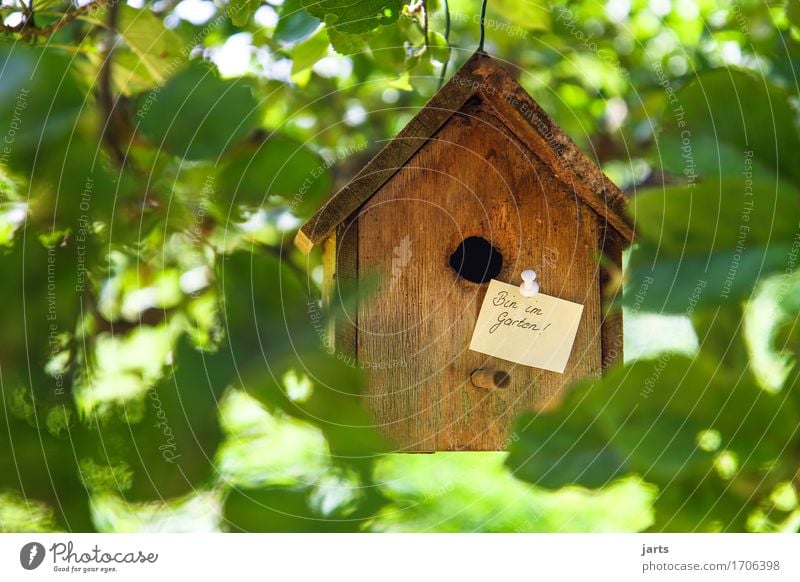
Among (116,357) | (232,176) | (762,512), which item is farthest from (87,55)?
(762,512)

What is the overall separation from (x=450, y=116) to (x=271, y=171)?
0.83ft

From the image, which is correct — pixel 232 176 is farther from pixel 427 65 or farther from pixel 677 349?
pixel 677 349

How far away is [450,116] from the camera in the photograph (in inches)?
38.4

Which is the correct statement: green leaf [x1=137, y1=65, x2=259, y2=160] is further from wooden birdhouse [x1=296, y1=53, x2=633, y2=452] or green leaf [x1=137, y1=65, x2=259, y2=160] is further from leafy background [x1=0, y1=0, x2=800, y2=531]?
wooden birdhouse [x1=296, y1=53, x2=633, y2=452]

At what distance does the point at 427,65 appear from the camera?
1.28 meters

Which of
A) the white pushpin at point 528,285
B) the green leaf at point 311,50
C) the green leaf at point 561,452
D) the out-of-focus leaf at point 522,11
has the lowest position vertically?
the green leaf at point 561,452

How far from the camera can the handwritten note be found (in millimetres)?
982

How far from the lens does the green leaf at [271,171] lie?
42.6 inches

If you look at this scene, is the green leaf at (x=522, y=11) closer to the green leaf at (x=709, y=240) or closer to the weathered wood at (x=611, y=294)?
the weathered wood at (x=611, y=294)

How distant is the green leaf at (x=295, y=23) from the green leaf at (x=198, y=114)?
0.09 metres

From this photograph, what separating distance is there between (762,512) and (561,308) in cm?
31

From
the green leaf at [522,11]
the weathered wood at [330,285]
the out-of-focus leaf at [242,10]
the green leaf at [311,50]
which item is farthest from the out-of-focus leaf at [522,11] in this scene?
the weathered wood at [330,285]
